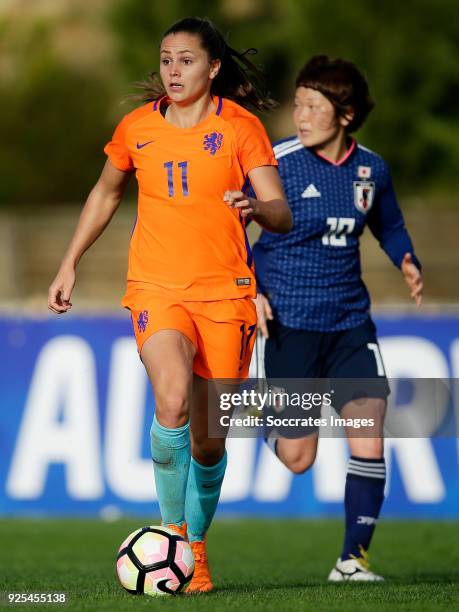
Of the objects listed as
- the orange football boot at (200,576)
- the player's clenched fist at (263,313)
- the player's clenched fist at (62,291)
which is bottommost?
the orange football boot at (200,576)

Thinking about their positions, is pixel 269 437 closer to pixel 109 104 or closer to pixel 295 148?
pixel 295 148

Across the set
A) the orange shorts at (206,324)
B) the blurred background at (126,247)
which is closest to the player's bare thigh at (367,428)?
the orange shorts at (206,324)

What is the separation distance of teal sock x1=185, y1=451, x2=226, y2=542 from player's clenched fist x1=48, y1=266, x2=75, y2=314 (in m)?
0.92

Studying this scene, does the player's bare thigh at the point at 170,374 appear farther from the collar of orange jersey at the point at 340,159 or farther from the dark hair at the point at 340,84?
the dark hair at the point at 340,84

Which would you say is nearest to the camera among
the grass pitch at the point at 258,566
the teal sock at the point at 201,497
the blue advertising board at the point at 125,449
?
the grass pitch at the point at 258,566

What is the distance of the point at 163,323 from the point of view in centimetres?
580

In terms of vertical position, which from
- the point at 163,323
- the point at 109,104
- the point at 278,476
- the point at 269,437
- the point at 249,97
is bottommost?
the point at 278,476

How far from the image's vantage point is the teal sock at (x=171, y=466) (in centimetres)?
577

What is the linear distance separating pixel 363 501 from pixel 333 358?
76 cm

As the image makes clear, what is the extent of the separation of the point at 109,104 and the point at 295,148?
3471cm

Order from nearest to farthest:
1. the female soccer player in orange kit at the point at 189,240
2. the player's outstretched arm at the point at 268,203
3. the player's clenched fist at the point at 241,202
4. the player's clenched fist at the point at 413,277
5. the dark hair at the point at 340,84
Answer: the player's clenched fist at the point at 241,202, the player's outstretched arm at the point at 268,203, the female soccer player in orange kit at the point at 189,240, the player's clenched fist at the point at 413,277, the dark hair at the point at 340,84

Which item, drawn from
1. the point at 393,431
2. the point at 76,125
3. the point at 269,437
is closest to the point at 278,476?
the point at 393,431

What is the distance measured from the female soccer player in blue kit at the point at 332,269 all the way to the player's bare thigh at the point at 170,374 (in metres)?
1.51

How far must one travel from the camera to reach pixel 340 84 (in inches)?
288
